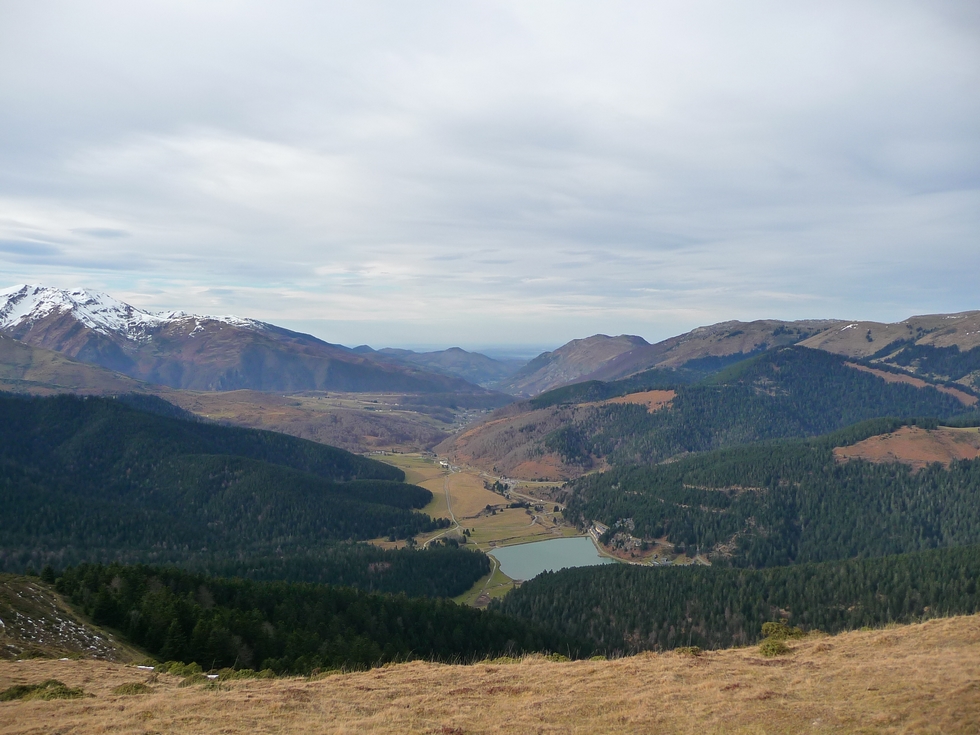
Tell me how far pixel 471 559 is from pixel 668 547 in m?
65.5

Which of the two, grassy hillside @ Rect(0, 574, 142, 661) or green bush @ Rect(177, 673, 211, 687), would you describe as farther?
grassy hillside @ Rect(0, 574, 142, 661)

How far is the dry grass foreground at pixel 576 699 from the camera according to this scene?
28922 mm

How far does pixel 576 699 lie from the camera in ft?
111

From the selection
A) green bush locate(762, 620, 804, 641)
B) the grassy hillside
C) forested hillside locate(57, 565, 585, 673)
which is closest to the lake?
forested hillside locate(57, 565, 585, 673)

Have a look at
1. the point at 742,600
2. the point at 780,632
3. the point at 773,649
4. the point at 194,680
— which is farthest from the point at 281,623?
the point at 742,600

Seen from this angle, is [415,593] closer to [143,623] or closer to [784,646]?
[143,623]

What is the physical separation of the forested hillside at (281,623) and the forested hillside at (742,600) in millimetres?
20352

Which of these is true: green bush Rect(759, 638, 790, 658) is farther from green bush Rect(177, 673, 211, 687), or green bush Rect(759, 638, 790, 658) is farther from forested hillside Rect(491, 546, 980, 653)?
forested hillside Rect(491, 546, 980, 653)

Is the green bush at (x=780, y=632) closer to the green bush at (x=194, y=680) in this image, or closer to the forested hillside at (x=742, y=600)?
the green bush at (x=194, y=680)

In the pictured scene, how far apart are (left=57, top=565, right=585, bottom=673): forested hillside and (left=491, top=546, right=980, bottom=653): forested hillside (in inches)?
801

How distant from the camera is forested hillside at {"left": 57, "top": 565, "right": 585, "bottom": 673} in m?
59.9

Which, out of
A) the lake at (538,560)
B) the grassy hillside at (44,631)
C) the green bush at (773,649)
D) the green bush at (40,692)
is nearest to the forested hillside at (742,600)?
the lake at (538,560)

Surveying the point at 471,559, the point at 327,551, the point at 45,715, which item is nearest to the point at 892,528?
the point at 471,559

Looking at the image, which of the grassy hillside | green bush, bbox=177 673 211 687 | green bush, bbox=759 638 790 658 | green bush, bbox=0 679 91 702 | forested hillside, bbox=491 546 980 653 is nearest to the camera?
green bush, bbox=0 679 91 702
